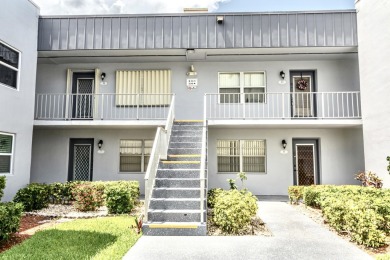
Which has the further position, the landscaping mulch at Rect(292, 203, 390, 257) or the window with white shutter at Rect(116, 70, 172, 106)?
the window with white shutter at Rect(116, 70, 172, 106)

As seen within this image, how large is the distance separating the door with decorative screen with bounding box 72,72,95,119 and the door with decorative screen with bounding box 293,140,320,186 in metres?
8.88

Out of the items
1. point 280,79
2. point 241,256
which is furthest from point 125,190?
point 280,79

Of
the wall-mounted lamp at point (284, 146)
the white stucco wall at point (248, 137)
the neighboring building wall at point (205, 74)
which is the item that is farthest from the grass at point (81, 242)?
the wall-mounted lamp at point (284, 146)

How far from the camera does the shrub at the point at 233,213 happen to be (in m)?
6.83

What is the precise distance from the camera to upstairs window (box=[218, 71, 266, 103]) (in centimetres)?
1294

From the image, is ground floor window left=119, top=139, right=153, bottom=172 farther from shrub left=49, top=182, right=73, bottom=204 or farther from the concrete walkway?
the concrete walkway

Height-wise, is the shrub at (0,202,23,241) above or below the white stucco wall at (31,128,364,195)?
below

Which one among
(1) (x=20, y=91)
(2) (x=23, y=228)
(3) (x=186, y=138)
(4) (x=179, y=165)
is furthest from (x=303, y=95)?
(2) (x=23, y=228)

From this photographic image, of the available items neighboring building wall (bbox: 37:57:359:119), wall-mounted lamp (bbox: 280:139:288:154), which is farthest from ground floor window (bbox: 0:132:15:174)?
wall-mounted lamp (bbox: 280:139:288:154)

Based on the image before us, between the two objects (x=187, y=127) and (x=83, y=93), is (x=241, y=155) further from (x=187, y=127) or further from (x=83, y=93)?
(x=83, y=93)

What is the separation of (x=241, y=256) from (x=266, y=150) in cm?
774

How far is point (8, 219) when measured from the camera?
6047 mm

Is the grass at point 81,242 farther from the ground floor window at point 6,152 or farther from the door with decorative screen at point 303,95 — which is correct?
the door with decorative screen at point 303,95

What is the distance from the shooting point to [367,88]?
430 inches
